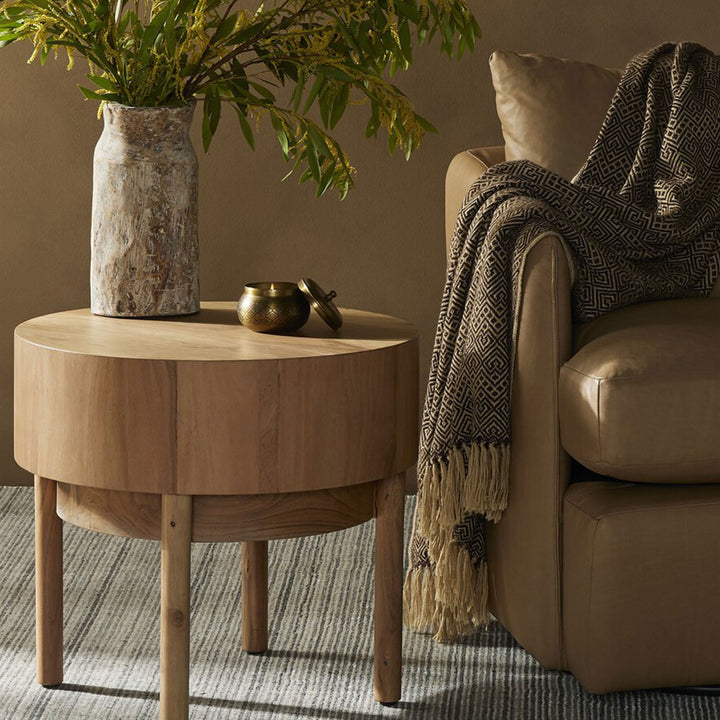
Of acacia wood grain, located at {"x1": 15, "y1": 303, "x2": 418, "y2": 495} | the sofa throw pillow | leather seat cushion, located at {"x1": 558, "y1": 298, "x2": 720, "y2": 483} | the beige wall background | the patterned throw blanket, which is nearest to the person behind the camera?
acacia wood grain, located at {"x1": 15, "y1": 303, "x2": 418, "y2": 495}

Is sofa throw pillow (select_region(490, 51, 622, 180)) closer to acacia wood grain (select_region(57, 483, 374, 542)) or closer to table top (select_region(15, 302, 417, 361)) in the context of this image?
table top (select_region(15, 302, 417, 361))

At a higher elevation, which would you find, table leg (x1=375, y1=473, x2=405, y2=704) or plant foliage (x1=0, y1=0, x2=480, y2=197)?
plant foliage (x1=0, y1=0, x2=480, y2=197)

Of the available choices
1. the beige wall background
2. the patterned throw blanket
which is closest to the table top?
the patterned throw blanket

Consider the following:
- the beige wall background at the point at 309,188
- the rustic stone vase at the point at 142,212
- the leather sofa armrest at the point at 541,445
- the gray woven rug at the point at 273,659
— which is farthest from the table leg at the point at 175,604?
the beige wall background at the point at 309,188

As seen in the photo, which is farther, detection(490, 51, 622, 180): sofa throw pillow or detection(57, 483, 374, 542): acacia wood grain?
detection(490, 51, 622, 180): sofa throw pillow

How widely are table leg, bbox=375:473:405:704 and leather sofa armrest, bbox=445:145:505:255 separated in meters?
0.64

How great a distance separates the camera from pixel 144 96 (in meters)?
1.53

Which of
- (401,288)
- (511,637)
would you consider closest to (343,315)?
(511,637)

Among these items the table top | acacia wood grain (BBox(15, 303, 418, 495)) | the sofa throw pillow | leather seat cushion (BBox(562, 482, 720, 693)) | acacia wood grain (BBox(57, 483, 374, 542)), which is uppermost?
the sofa throw pillow

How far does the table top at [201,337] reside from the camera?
133 centimetres

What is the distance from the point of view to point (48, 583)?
1.53 m

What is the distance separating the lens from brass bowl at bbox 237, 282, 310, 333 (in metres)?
1.45

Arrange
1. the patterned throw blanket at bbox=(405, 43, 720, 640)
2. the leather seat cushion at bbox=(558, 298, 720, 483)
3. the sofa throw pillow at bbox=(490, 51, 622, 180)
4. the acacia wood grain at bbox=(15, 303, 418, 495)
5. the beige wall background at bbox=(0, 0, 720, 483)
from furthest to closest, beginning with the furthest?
the beige wall background at bbox=(0, 0, 720, 483) → the sofa throw pillow at bbox=(490, 51, 622, 180) → the patterned throw blanket at bbox=(405, 43, 720, 640) → the leather seat cushion at bbox=(558, 298, 720, 483) → the acacia wood grain at bbox=(15, 303, 418, 495)

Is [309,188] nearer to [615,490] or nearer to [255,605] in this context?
[255,605]
